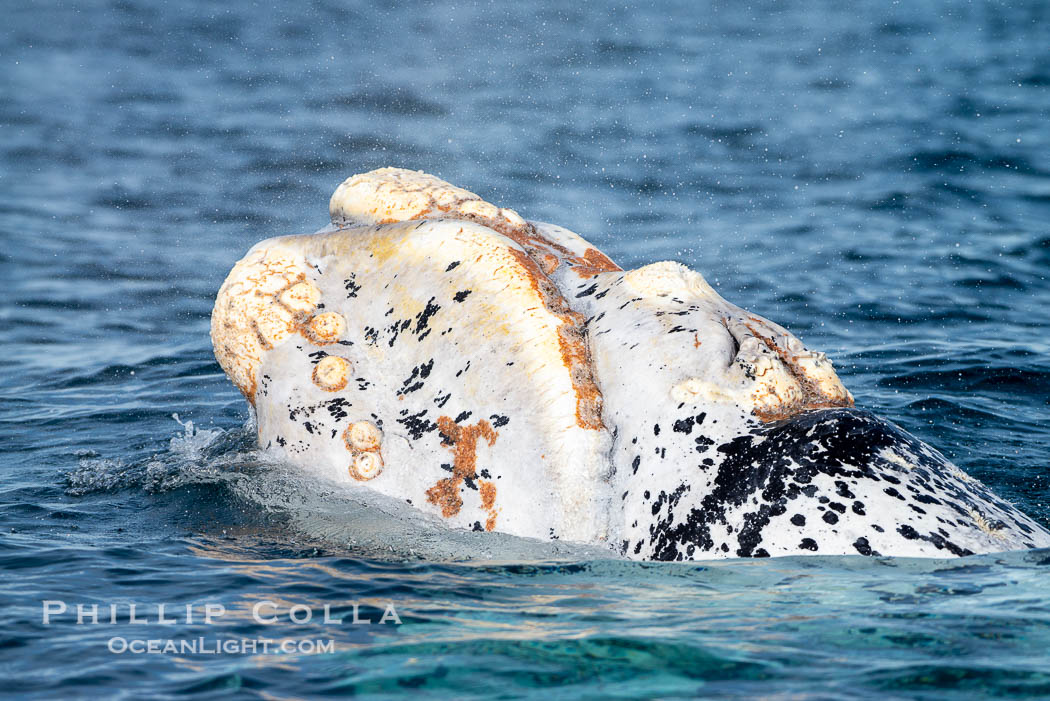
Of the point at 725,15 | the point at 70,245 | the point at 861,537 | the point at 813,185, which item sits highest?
the point at 725,15

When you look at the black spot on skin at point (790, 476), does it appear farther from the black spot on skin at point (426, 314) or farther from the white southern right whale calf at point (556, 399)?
the black spot on skin at point (426, 314)

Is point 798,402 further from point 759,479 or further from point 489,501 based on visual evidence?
point 489,501

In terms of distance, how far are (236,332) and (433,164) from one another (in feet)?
32.6

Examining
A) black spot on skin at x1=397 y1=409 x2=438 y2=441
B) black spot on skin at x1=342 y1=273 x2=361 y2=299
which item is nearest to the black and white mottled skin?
black spot on skin at x1=397 y1=409 x2=438 y2=441

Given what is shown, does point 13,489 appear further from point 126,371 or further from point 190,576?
point 126,371

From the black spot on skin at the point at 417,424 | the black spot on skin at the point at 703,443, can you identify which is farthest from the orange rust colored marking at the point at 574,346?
the black spot on skin at the point at 417,424

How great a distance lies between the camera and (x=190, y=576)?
4723 mm

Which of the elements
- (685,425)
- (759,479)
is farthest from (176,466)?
(759,479)

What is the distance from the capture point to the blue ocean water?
3.63 metres

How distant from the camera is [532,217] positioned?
1362 centimetres

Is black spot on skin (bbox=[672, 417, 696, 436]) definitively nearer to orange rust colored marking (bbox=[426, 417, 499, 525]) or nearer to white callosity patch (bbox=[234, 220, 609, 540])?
white callosity patch (bbox=[234, 220, 609, 540])

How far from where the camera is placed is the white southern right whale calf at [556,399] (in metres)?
4.26

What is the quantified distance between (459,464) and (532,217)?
8941 mm

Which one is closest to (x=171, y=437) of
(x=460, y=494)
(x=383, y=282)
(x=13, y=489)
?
(x=13, y=489)
